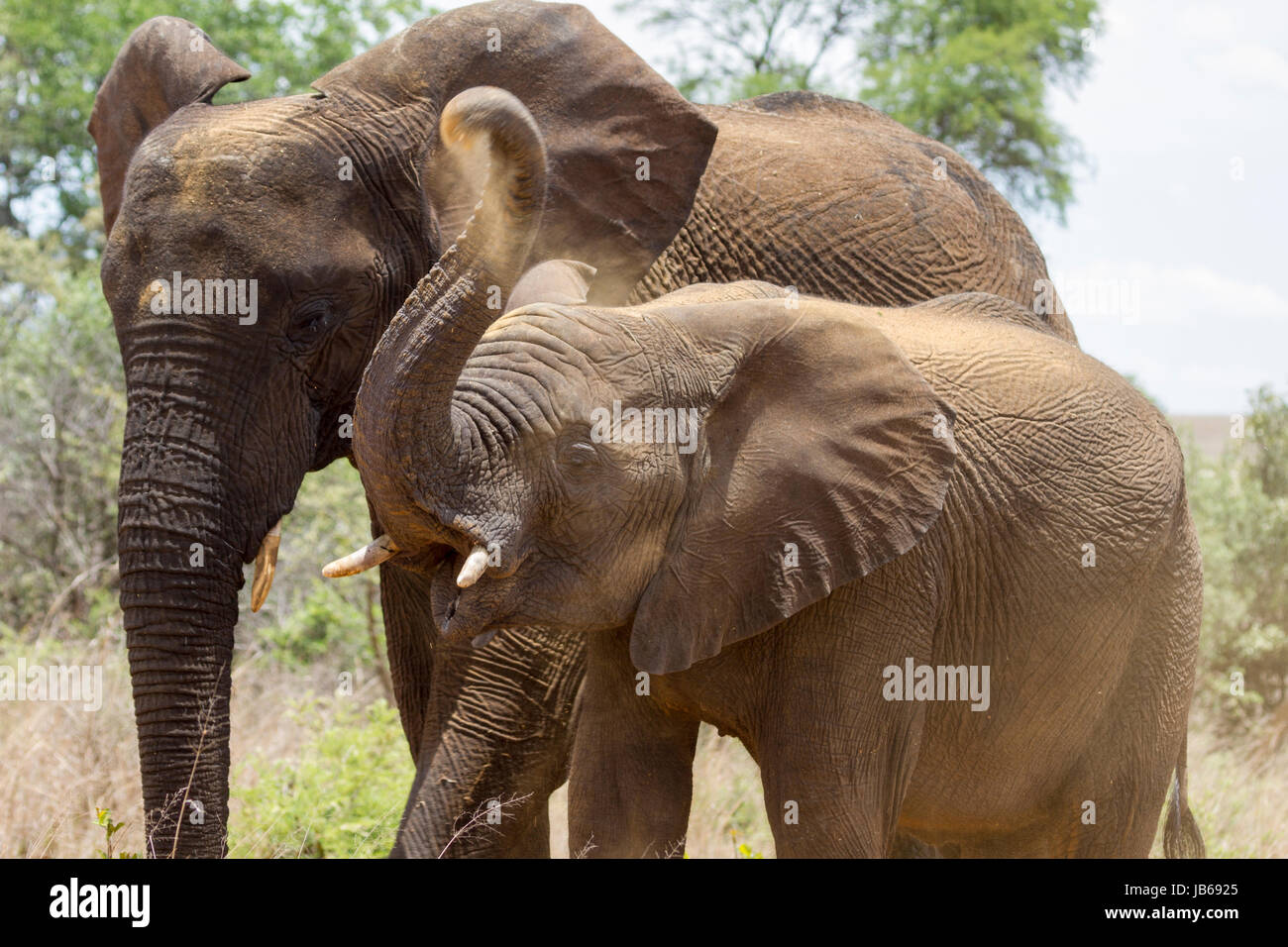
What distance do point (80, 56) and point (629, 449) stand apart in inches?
809

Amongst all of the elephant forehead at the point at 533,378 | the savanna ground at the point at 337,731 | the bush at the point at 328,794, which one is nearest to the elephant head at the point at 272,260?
the savanna ground at the point at 337,731

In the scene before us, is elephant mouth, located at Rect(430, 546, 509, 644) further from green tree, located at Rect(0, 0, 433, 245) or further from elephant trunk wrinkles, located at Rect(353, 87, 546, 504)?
green tree, located at Rect(0, 0, 433, 245)

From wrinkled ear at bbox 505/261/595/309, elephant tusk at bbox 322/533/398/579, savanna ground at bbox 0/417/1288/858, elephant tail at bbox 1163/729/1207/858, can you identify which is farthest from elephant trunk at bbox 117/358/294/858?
elephant tail at bbox 1163/729/1207/858

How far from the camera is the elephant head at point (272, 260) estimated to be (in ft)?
15.5

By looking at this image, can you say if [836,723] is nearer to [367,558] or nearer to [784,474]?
[784,474]

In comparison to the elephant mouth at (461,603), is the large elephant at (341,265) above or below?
above

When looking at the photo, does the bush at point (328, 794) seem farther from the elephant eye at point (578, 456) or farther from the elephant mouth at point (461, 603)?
the elephant eye at point (578, 456)

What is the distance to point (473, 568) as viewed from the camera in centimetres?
353

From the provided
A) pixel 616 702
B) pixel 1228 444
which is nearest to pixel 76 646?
pixel 616 702

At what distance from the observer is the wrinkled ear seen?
14.5 ft

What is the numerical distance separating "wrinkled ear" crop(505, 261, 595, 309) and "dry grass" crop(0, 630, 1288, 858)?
2.48 meters

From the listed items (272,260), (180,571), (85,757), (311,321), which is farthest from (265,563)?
(85,757)

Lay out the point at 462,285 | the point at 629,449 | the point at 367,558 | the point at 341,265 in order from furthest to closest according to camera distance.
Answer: the point at 341,265, the point at 629,449, the point at 367,558, the point at 462,285

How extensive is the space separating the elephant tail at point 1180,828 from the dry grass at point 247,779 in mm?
1651
